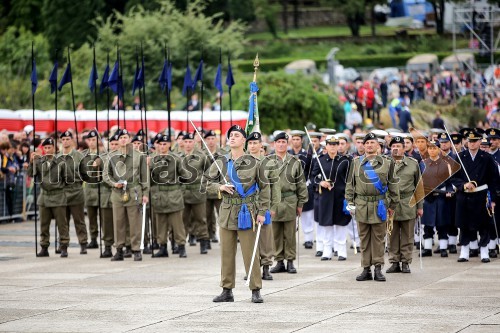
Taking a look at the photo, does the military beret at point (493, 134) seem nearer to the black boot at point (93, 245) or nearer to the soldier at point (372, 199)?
the soldier at point (372, 199)

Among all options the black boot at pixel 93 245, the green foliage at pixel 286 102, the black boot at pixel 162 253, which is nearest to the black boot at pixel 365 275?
the black boot at pixel 162 253

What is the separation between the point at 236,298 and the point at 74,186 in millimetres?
6743

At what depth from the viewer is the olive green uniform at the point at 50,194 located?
20.0 m

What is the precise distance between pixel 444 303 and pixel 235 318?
2647 millimetres

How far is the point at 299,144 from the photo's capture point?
830 inches

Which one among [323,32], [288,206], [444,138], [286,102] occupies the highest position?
[323,32]

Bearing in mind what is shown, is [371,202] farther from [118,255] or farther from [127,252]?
[127,252]

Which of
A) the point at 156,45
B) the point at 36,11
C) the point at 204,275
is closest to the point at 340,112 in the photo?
the point at 156,45

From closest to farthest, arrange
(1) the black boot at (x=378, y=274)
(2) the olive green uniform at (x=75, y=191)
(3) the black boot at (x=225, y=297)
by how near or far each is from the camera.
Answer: (3) the black boot at (x=225, y=297) < (1) the black boot at (x=378, y=274) < (2) the olive green uniform at (x=75, y=191)

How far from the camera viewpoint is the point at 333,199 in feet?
63.9

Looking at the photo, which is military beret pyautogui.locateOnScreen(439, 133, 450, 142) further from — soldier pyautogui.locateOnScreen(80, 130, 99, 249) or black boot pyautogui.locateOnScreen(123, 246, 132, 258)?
soldier pyautogui.locateOnScreen(80, 130, 99, 249)

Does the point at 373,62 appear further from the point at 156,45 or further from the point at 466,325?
the point at 466,325

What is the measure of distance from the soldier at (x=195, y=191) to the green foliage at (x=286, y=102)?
16.3 m

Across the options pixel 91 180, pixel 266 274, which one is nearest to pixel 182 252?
pixel 91 180
